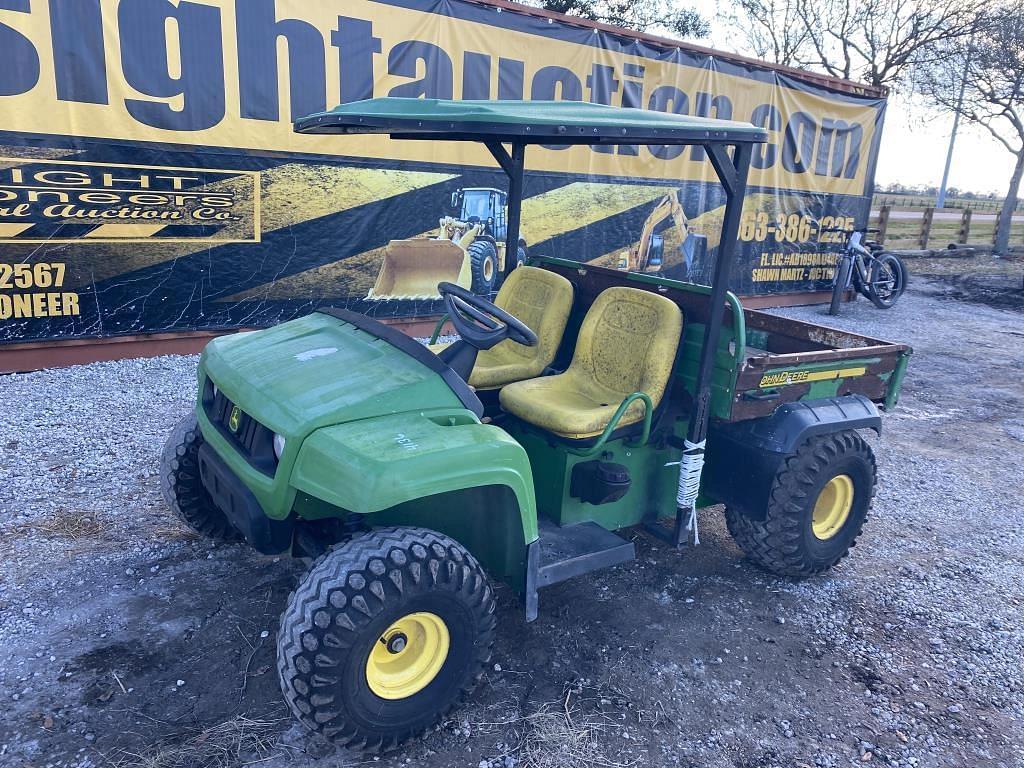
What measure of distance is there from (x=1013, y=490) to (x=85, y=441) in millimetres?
6194

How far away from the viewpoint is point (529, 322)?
419cm

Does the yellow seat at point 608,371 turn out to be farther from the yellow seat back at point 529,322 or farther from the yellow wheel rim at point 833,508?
the yellow wheel rim at point 833,508

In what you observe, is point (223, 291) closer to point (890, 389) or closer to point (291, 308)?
point (291, 308)

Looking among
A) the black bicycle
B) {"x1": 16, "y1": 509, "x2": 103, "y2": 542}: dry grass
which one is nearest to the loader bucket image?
{"x1": 16, "y1": 509, "x2": 103, "y2": 542}: dry grass

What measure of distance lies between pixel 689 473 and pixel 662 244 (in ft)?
22.9

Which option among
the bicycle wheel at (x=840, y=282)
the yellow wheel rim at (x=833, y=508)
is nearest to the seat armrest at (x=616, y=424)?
the yellow wheel rim at (x=833, y=508)

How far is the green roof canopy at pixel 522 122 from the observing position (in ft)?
8.30

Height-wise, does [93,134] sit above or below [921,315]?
above

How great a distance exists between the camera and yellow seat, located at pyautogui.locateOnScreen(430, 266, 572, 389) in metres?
4.00

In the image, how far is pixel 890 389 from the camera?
4.05 meters

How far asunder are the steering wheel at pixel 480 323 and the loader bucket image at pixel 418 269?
453cm

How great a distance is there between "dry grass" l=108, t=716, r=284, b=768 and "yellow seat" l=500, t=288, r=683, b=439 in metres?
1.58

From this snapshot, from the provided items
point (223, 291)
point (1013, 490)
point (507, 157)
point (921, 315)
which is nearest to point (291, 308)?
point (223, 291)

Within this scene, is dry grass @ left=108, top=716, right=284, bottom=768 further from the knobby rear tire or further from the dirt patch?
the dirt patch
